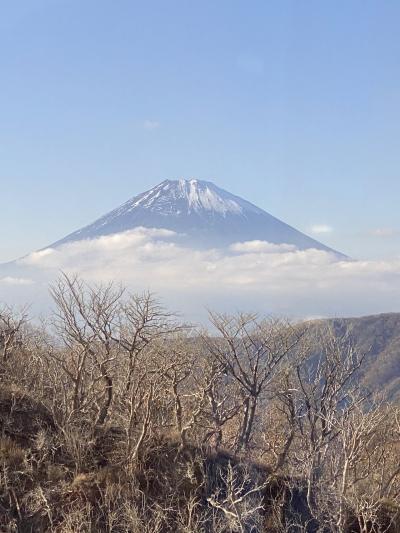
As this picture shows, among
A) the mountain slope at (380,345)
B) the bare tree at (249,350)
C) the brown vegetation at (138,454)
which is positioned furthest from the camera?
the mountain slope at (380,345)

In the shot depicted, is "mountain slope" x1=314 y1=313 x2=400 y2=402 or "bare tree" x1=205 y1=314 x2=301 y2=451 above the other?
"bare tree" x1=205 y1=314 x2=301 y2=451

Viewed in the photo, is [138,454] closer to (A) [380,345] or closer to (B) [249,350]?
(B) [249,350]

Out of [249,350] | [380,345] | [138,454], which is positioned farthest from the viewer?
[380,345]

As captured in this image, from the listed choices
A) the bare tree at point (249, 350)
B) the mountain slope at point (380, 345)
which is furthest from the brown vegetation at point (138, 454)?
the mountain slope at point (380, 345)

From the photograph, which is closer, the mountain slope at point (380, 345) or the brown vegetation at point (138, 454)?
the brown vegetation at point (138, 454)

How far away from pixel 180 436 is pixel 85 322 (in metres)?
4.65

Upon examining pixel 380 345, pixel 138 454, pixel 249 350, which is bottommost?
pixel 380 345

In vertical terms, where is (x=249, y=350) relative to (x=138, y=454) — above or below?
above

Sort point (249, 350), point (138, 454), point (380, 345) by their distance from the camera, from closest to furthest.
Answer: point (138, 454)
point (249, 350)
point (380, 345)

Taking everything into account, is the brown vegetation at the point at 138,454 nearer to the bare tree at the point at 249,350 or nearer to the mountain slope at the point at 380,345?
the bare tree at the point at 249,350

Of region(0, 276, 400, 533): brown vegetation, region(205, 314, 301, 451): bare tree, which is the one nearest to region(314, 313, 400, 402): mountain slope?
region(205, 314, 301, 451): bare tree

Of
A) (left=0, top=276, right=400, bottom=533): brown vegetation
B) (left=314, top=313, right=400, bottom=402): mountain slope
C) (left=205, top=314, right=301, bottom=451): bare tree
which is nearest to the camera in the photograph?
(left=0, top=276, right=400, bottom=533): brown vegetation

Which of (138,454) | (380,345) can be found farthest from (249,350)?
(380,345)

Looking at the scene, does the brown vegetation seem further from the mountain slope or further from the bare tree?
the mountain slope
